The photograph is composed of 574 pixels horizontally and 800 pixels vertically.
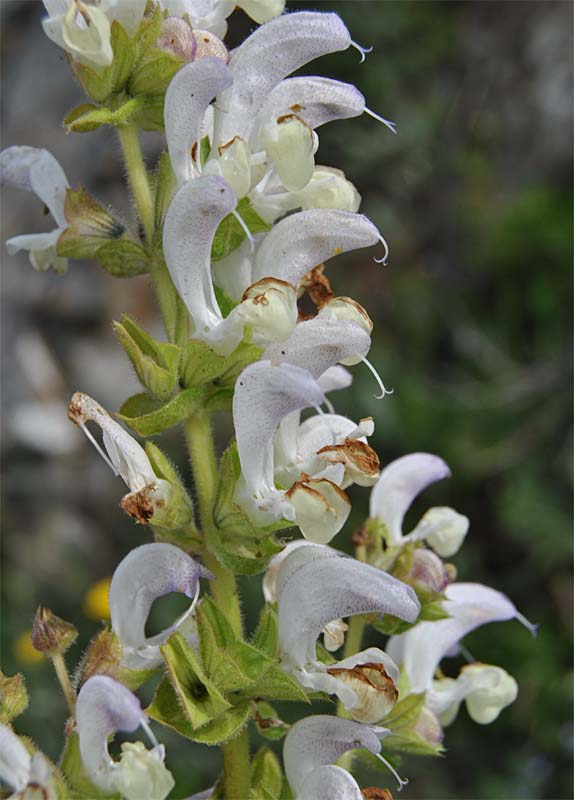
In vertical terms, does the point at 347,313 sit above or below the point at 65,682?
above

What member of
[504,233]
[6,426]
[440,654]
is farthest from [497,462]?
[440,654]

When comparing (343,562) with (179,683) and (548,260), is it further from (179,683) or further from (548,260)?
(548,260)

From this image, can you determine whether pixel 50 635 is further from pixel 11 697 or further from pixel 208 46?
pixel 208 46

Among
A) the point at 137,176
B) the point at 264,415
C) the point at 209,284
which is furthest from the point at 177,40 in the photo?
the point at 264,415

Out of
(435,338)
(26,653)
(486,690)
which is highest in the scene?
(486,690)

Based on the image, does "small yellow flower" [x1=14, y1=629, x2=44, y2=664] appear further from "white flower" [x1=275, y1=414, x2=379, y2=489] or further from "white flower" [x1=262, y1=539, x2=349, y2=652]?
"white flower" [x1=275, y1=414, x2=379, y2=489]

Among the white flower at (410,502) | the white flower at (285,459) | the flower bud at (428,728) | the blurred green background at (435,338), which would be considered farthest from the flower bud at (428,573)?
the blurred green background at (435,338)

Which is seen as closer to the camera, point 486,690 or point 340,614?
point 340,614

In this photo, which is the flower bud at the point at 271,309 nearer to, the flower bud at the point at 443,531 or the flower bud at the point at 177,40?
the flower bud at the point at 177,40
